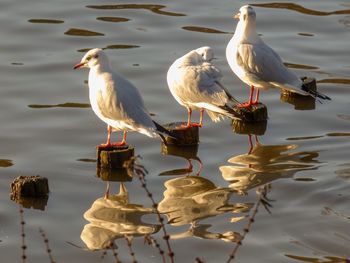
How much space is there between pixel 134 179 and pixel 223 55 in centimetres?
446

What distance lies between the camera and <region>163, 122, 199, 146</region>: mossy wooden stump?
446 inches

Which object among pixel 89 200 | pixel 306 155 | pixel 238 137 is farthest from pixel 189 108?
pixel 89 200

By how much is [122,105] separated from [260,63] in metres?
2.38

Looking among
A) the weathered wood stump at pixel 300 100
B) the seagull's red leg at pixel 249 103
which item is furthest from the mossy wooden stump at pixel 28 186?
the weathered wood stump at pixel 300 100

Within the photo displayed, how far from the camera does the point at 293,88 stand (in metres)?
12.5

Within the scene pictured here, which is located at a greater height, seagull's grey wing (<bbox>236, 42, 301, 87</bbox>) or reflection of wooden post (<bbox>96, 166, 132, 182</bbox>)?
seagull's grey wing (<bbox>236, 42, 301, 87</bbox>)

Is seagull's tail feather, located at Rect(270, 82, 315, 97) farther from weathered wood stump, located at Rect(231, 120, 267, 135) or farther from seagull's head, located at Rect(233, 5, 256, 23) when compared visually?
seagull's head, located at Rect(233, 5, 256, 23)

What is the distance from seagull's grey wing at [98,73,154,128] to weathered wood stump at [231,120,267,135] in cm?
184

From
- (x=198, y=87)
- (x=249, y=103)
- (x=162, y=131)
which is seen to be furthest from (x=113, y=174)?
(x=249, y=103)

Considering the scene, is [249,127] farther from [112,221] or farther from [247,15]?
[112,221]

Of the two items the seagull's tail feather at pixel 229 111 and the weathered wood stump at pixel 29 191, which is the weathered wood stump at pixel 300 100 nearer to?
the seagull's tail feather at pixel 229 111

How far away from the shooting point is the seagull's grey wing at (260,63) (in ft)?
40.4

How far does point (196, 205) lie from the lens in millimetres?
9797

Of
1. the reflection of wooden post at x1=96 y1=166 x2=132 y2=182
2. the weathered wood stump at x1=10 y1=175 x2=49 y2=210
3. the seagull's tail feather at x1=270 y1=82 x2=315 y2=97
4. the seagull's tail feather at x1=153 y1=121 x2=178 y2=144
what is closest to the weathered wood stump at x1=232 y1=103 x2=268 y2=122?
the seagull's tail feather at x1=270 y1=82 x2=315 y2=97
